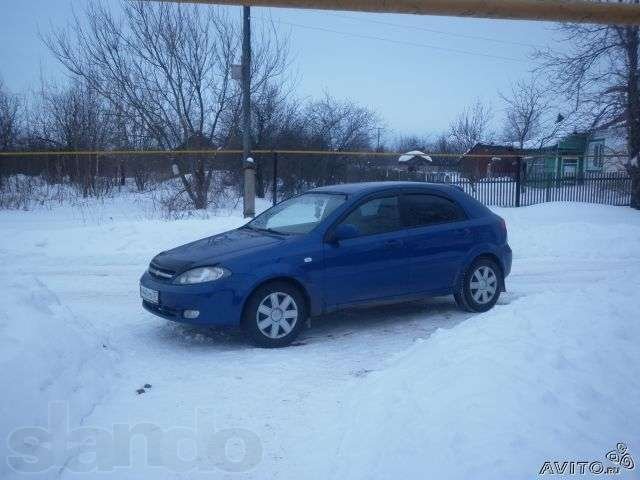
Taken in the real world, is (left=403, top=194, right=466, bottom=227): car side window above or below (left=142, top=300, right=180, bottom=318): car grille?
above

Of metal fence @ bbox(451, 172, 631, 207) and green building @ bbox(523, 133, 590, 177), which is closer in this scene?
metal fence @ bbox(451, 172, 631, 207)

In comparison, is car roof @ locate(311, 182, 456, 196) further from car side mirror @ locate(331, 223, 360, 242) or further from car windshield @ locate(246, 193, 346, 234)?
car side mirror @ locate(331, 223, 360, 242)

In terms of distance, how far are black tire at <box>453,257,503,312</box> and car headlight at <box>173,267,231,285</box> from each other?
283 cm

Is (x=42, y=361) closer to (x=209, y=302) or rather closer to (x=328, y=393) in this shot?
(x=209, y=302)

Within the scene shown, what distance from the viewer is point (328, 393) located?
4.57 meters

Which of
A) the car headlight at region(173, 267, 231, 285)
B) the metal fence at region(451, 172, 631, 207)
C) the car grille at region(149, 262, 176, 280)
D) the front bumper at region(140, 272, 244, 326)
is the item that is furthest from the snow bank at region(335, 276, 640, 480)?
the metal fence at region(451, 172, 631, 207)

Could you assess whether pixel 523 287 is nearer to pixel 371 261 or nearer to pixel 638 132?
pixel 371 261

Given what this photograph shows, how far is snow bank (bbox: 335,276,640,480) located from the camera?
10.0 feet

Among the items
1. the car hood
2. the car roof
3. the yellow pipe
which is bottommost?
the car hood

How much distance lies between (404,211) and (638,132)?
13.7 m

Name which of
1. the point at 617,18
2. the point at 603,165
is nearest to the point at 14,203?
the point at 617,18

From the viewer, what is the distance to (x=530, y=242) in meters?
11.5

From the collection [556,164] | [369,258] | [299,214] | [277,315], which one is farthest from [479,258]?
[556,164]

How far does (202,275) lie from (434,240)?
2602 millimetres
